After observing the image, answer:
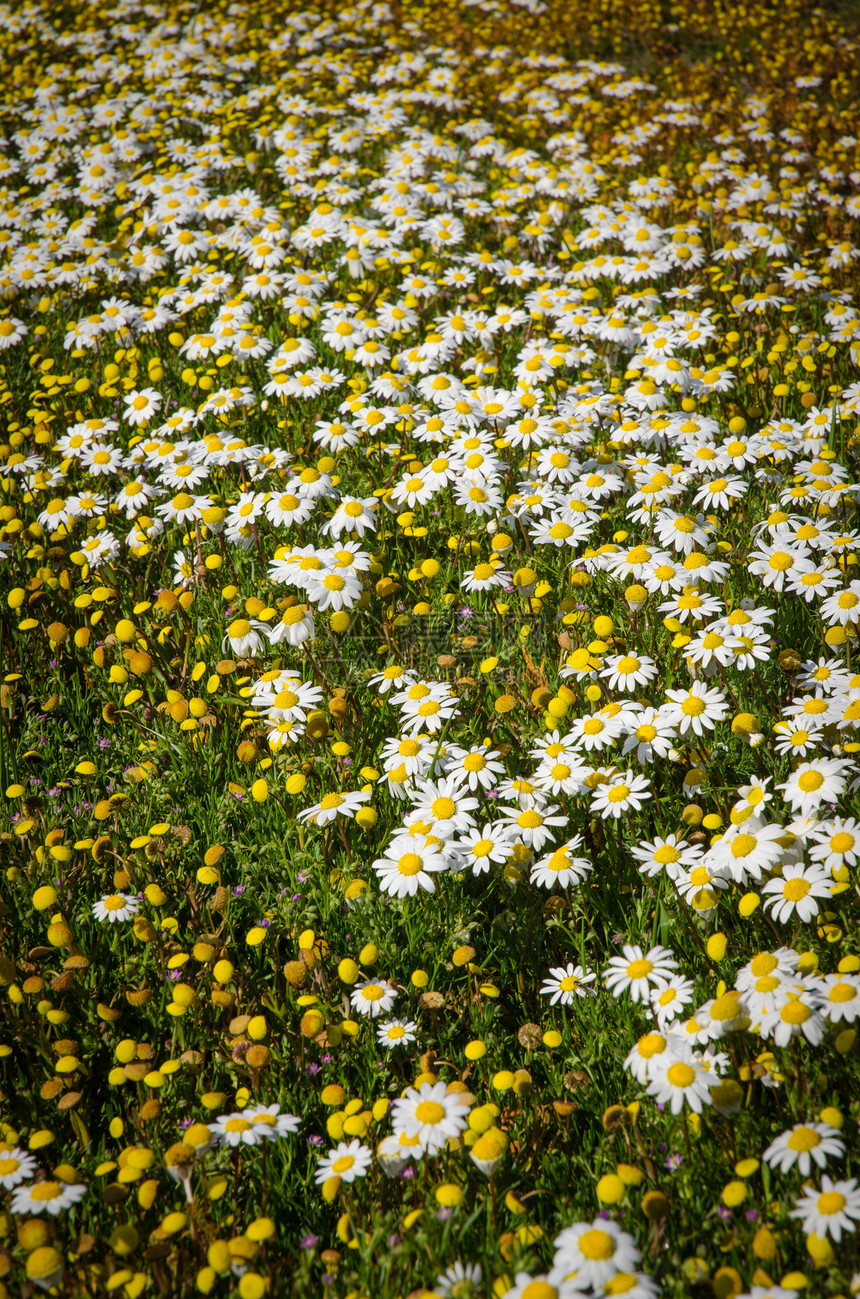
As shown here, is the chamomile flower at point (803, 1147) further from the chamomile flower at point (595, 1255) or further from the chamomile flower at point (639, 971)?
the chamomile flower at point (639, 971)

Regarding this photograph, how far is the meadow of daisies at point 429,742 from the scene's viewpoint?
2127mm

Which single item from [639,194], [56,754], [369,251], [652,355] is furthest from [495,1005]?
[639,194]

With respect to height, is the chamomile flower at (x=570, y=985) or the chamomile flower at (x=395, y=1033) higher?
the chamomile flower at (x=570, y=985)

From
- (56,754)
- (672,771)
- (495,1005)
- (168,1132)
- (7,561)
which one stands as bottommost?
(168,1132)

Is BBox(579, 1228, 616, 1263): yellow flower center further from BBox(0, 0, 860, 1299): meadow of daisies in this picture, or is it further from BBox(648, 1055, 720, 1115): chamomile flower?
BBox(648, 1055, 720, 1115): chamomile flower

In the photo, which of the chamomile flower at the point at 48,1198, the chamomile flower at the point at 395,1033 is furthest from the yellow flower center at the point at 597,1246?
the chamomile flower at the point at 48,1198

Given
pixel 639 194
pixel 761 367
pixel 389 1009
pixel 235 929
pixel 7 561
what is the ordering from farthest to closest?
pixel 639 194, pixel 761 367, pixel 7 561, pixel 235 929, pixel 389 1009

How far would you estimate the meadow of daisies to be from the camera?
2.13m

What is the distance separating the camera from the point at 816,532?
3.60m

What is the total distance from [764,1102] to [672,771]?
1.15 m

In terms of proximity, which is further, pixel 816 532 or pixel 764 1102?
pixel 816 532

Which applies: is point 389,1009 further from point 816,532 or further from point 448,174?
point 448,174

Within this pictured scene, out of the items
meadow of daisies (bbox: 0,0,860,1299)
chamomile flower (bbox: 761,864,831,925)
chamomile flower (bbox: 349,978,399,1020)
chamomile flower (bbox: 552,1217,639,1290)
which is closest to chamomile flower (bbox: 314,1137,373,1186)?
meadow of daisies (bbox: 0,0,860,1299)

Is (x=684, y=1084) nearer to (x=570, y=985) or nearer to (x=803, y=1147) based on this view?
(x=803, y=1147)
